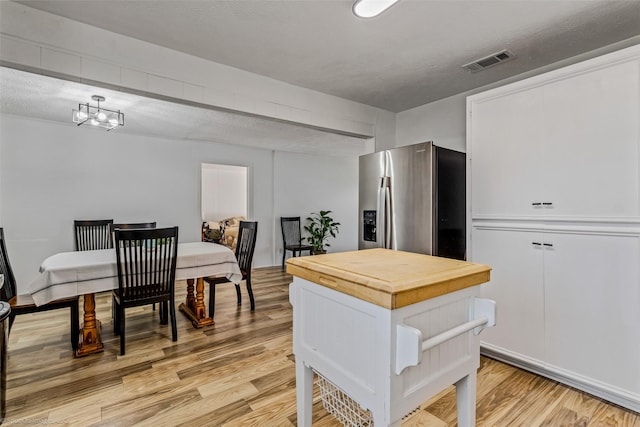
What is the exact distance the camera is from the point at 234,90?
8.67ft

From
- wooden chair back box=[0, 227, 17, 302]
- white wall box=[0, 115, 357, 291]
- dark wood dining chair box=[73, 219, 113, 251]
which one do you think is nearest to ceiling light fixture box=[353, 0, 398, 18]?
wooden chair back box=[0, 227, 17, 302]

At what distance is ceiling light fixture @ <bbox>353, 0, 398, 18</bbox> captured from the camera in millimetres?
1683

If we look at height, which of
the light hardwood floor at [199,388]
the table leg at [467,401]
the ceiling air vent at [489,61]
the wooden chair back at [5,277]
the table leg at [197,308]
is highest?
the ceiling air vent at [489,61]

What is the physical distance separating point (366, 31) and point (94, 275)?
106 inches

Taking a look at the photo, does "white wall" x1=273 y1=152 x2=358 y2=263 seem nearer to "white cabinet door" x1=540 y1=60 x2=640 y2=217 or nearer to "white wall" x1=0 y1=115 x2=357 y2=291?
"white wall" x1=0 y1=115 x2=357 y2=291

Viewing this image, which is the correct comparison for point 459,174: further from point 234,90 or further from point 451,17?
point 234,90

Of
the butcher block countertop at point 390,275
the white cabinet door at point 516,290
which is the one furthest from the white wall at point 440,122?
the butcher block countertop at point 390,275

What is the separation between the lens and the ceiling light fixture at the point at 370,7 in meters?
1.68

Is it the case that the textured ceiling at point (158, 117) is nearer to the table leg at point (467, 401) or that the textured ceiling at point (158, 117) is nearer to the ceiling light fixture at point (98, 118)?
the ceiling light fixture at point (98, 118)

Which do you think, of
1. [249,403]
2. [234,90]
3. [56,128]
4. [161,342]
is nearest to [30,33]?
[234,90]

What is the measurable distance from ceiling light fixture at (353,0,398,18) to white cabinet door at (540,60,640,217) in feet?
3.89

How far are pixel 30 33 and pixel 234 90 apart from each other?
1.29 meters

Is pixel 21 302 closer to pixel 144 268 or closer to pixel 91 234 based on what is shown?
pixel 144 268

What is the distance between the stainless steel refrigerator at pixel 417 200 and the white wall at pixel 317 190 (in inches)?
122
